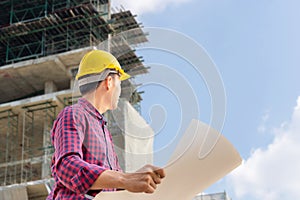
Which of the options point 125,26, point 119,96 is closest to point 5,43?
point 125,26

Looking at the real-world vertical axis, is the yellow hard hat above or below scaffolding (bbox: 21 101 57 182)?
below

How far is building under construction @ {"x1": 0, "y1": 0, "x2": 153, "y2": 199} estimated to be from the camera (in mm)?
23894

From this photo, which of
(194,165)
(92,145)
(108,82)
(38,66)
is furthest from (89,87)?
(38,66)

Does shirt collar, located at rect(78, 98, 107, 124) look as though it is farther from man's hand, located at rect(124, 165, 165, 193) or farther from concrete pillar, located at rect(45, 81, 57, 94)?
concrete pillar, located at rect(45, 81, 57, 94)

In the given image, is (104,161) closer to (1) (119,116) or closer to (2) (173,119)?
(1) (119,116)

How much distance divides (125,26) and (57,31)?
9.73ft

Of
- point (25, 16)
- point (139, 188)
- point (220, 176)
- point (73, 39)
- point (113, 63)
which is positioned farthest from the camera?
point (25, 16)

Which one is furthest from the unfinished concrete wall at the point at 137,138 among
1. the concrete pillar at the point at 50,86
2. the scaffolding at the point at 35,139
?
the concrete pillar at the point at 50,86

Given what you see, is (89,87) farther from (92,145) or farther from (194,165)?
(194,165)

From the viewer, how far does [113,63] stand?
7.02ft

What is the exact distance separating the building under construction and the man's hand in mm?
20733

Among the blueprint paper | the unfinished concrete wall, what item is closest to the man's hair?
the unfinished concrete wall

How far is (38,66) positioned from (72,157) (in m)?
22.9

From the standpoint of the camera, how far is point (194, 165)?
1.92 m
